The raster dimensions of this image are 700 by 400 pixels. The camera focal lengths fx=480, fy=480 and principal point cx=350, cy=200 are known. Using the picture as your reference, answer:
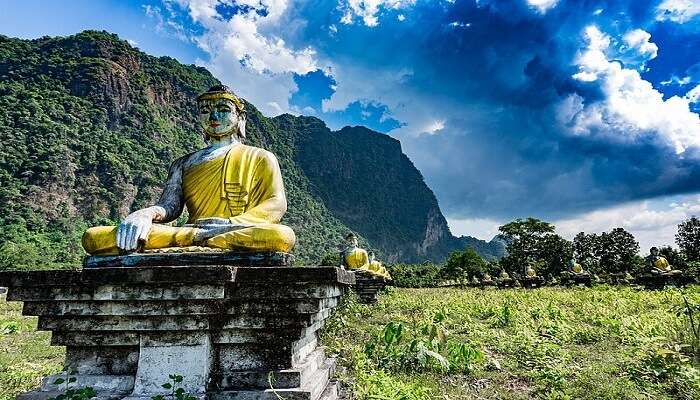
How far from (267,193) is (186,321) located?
157 centimetres

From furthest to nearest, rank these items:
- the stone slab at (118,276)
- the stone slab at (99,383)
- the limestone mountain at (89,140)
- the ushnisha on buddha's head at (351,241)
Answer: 1. the limestone mountain at (89,140)
2. the ushnisha on buddha's head at (351,241)
3. the stone slab at (99,383)
4. the stone slab at (118,276)

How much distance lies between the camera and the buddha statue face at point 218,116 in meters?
4.77

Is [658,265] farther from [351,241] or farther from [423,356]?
[423,356]

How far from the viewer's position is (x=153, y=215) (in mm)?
4176

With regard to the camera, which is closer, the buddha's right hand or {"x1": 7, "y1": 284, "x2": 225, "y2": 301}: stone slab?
{"x1": 7, "y1": 284, "x2": 225, "y2": 301}: stone slab

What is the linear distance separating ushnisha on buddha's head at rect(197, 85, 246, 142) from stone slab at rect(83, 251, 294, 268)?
1.59 meters

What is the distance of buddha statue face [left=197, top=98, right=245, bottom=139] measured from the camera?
4766 millimetres

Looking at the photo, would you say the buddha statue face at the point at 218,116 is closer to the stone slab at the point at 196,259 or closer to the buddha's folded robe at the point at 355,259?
the stone slab at the point at 196,259

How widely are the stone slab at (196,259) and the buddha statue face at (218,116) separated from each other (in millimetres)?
1587

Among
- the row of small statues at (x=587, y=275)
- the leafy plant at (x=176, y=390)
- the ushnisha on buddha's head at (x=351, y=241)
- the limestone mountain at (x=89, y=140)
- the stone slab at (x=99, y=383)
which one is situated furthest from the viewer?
the limestone mountain at (x=89, y=140)

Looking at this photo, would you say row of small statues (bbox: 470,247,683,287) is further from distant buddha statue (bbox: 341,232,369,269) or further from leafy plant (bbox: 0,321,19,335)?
leafy plant (bbox: 0,321,19,335)

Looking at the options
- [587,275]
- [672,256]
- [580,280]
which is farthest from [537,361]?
[672,256]

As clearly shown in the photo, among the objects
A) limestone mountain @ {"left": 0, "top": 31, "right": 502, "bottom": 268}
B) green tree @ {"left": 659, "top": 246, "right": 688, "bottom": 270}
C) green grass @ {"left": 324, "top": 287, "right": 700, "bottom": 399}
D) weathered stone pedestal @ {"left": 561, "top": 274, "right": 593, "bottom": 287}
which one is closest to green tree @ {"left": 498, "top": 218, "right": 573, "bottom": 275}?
green tree @ {"left": 659, "top": 246, "right": 688, "bottom": 270}

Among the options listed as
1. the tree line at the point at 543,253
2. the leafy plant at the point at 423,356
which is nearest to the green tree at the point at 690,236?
the tree line at the point at 543,253
